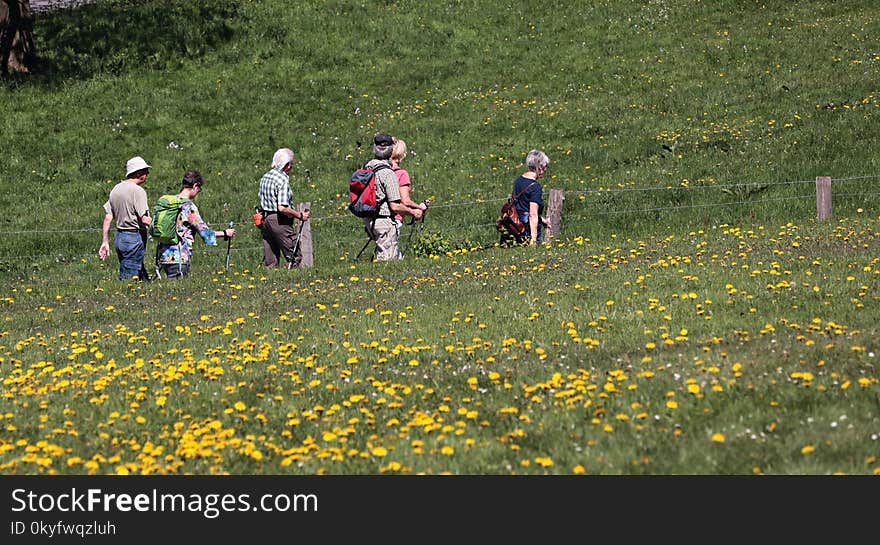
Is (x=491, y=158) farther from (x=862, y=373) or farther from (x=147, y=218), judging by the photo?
(x=862, y=373)

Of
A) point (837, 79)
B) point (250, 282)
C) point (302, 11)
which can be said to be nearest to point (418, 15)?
point (302, 11)

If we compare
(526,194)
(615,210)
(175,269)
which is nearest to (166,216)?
(175,269)

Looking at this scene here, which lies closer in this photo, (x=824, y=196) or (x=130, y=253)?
(x=130, y=253)

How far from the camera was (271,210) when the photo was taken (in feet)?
47.4

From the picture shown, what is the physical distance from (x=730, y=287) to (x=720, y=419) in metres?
4.29

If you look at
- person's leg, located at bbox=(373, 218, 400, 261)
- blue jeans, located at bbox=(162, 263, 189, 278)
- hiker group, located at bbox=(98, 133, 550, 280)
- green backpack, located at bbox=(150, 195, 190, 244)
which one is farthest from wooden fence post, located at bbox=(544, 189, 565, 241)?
green backpack, located at bbox=(150, 195, 190, 244)

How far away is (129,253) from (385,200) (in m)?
3.71

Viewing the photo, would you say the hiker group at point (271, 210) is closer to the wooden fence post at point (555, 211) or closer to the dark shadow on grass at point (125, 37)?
the wooden fence post at point (555, 211)

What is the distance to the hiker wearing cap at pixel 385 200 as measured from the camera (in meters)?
13.5

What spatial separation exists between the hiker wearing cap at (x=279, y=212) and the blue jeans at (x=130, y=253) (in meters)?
1.73

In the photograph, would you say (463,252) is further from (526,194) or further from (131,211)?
(131,211)

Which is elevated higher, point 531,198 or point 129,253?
point 531,198

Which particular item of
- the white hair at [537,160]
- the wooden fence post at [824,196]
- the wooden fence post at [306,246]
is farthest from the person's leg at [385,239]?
the wooden fence post at [824,196]

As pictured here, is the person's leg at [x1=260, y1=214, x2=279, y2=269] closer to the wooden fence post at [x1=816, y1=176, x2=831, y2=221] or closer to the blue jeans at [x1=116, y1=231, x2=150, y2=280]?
the blue jeans at [x1=116, y1=231, x2=150, y2=280]
